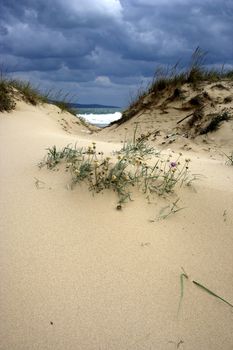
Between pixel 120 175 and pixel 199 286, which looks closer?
pixel 199 286

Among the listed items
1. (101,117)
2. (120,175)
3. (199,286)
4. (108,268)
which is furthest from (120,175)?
(101,117)

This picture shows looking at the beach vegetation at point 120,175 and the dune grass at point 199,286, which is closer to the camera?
the dune grass at point 199,286

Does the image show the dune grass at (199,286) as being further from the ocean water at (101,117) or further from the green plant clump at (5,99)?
the ocean water at (101,117)

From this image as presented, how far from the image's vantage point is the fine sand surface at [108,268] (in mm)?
1541

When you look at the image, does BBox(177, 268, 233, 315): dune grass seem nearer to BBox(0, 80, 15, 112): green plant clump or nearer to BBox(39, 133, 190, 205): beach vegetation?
BBox(39, 133, 190, 205): beach vegetation

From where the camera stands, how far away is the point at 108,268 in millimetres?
1852

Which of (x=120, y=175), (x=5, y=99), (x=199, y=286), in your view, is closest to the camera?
(x=199, y=286)

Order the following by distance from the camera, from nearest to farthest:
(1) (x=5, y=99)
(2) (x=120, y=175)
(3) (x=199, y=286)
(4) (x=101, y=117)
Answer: (3) (x=199, y=286) → (2) (x=120, y=175) → (1) (x=5, y=99) → (4) (x=101, y=117)

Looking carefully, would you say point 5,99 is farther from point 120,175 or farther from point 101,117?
point 101,117

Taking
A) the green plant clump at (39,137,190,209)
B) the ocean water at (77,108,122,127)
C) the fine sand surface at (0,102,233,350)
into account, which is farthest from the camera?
the ocean water at (77,108,122,127)

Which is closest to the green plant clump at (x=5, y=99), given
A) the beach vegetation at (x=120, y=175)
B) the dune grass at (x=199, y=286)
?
the beach vegetation at (x=120, y=175)

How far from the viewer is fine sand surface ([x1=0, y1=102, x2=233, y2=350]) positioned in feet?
5.06

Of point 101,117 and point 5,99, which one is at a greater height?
point 5,99

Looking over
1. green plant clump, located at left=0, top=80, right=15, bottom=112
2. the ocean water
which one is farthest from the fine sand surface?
the ocean water
